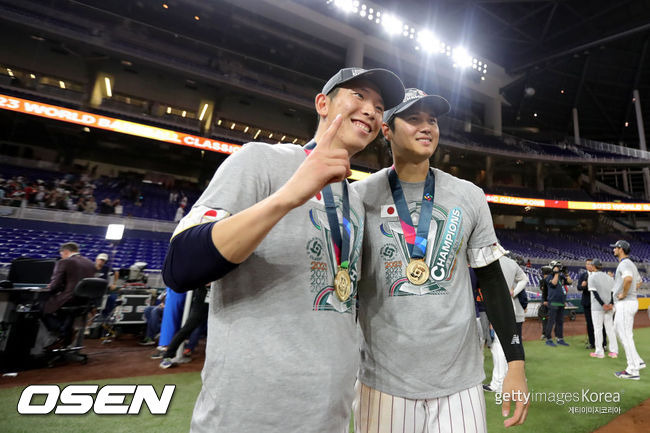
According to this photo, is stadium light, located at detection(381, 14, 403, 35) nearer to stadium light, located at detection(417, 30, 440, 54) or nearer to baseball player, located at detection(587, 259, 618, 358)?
stadium light, located at detection(417, 30, 440, 54)

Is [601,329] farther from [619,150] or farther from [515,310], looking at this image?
[619,150]

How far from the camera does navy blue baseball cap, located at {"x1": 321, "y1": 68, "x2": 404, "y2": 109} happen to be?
136cm

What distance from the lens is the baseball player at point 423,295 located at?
1.40 metres

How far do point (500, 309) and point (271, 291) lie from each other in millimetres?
1243

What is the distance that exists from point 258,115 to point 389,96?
80.1 ft

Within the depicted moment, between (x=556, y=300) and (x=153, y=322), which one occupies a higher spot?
(x=556, y=300)

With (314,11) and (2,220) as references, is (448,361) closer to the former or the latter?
(2,220)

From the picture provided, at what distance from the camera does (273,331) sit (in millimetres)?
957

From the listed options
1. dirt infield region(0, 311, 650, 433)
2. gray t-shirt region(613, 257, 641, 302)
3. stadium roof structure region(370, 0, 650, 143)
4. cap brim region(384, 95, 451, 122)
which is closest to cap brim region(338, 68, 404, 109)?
cap brim region(384, 95, 451, 122)

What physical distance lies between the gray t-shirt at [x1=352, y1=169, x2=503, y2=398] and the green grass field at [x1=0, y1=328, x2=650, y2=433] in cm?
250

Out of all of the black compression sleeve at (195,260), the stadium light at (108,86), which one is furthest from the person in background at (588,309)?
the stadium light at (108,86)

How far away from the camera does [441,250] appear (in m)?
1.56

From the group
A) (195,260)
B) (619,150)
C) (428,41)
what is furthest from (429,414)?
(619,150)

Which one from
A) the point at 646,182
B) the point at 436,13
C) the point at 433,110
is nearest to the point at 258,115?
the point at 436,13
